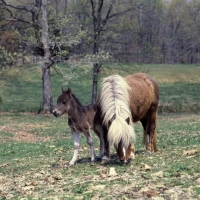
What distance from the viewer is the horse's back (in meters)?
10.6

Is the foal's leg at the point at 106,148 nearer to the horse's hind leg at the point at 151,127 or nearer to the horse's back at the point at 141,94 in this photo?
the horse's back at the point at 141,94

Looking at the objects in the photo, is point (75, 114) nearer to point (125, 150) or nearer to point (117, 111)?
point (117, 111)

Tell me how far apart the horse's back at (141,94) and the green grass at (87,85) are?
57.2ft

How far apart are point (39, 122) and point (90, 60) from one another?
18.8ft

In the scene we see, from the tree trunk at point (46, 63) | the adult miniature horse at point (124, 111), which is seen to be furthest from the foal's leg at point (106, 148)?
the tree trunk at point (46, 63)

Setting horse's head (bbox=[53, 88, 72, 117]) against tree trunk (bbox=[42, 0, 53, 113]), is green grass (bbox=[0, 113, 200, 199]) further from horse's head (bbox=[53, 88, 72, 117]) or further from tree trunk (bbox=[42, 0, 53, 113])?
tree trunk (bbox=[42, 0, 53, 113])

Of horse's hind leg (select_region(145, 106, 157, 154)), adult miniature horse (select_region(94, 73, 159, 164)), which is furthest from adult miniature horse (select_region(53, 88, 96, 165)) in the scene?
horse's hind leg (select_region(145, 106, 157, 154))

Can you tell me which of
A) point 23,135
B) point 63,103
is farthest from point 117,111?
point 23,135

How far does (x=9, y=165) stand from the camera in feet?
39.9

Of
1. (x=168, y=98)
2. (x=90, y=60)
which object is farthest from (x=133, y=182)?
(x=168, y=98)

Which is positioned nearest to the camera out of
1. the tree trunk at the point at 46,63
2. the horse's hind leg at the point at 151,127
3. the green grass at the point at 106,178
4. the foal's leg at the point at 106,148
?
the green grass at the point at 106,178

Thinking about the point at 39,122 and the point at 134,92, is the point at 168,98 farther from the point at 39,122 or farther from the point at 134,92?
the point at 134,92

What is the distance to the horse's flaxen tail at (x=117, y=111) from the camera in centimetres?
895

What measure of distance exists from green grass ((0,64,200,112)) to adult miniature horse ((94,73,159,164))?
1761 cm
